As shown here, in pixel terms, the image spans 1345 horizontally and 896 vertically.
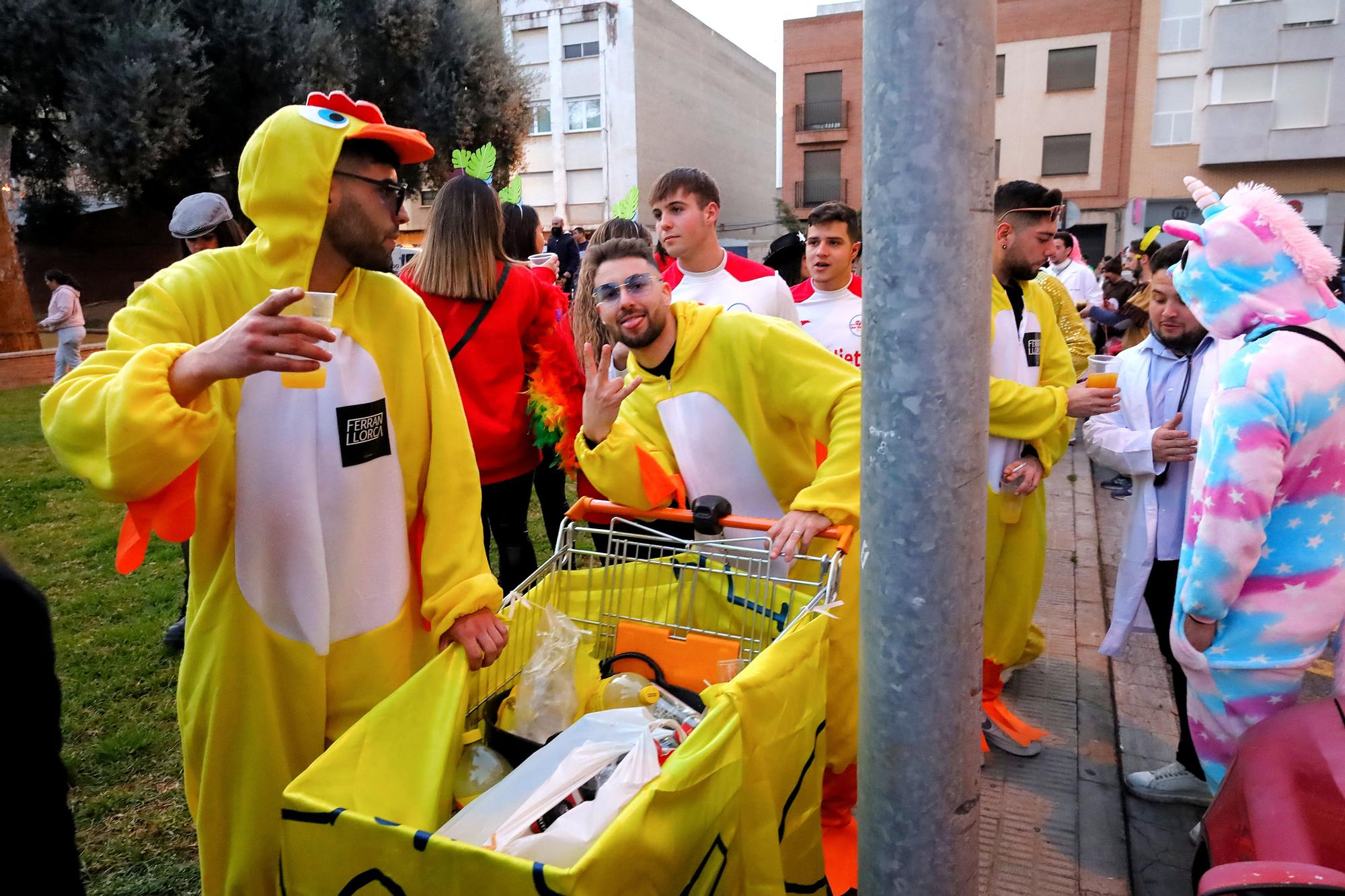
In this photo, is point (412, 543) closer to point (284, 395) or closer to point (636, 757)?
point (284, 395)

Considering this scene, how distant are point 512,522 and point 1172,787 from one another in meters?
3.14

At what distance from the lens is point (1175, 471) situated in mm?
3729

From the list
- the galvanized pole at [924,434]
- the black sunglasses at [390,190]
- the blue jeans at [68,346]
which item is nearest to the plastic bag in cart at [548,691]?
the galvanized pole at [924,434]

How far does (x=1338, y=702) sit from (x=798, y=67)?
40.9 metres

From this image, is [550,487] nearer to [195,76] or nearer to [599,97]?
[195,76]

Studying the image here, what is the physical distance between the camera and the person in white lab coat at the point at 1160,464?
357 cm

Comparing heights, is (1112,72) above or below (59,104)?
above

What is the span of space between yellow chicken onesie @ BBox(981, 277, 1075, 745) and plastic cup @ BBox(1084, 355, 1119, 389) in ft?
0.54

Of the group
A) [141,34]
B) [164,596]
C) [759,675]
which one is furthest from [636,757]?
[141,34]

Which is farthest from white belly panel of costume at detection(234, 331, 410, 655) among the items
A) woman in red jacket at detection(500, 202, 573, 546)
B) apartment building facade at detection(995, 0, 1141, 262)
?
apartment building facade at detection(995, 0, 1141, 262)

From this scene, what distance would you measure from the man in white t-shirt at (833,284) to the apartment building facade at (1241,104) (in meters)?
29.7

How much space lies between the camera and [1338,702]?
2.22m

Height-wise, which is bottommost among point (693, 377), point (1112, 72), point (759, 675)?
point (759, 675)

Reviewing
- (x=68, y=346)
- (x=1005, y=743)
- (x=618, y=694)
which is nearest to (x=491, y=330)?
(x=618, y=694)
